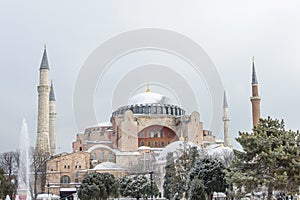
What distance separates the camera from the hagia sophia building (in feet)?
131

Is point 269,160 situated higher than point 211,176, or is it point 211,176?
point 269,160

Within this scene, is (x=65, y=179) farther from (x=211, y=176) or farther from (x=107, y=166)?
(x=211, y=176)

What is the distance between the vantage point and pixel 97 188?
79.5 feet

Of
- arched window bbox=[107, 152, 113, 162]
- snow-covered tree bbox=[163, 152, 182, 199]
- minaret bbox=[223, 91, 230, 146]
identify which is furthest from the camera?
minaret bbox=[223, 91, 230, 146]

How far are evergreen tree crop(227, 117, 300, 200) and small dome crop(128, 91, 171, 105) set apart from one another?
113ft

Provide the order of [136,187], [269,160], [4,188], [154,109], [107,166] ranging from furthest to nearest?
[154,109] < [107,166] < [136,187] < [4,188] < [269,160]

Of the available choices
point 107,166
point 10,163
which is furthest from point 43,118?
point 107,166

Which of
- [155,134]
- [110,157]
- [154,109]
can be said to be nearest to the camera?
[110,157]

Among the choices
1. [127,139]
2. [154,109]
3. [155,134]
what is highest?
[154,109]

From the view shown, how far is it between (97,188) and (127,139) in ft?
65.2

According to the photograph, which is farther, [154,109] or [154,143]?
[154,109]

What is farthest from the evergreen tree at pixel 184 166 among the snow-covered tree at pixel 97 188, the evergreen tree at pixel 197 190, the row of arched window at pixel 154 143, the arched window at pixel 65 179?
the row of arched window at pixel 154 143

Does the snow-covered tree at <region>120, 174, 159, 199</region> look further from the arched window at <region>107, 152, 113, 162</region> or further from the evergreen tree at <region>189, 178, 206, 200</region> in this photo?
the arched window at <region>107, 152, 113, 162</region>

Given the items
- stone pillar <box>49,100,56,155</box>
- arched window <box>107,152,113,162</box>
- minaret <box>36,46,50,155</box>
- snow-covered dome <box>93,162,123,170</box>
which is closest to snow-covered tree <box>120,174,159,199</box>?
snow-covered dome <box>93,162,123,170</box>
